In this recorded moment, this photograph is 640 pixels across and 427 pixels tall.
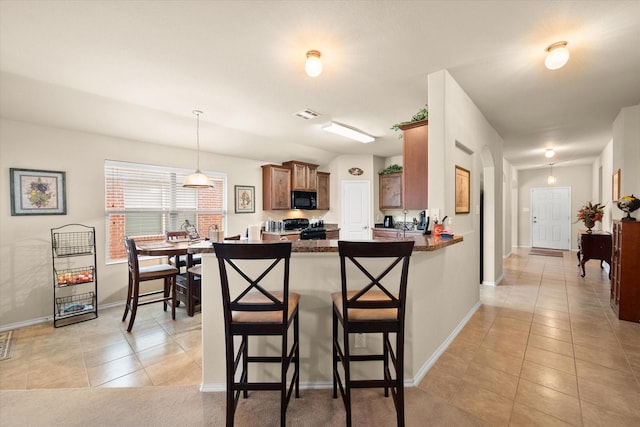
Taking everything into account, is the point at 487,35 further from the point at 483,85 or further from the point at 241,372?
the point at 241,372

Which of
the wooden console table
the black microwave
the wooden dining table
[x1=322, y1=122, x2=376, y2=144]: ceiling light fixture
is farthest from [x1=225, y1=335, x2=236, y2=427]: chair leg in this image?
the wooden console table

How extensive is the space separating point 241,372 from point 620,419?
245cm

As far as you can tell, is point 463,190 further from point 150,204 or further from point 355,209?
point 150,204

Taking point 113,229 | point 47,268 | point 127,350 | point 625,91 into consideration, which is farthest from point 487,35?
point 47,268

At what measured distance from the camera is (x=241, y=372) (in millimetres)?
2053

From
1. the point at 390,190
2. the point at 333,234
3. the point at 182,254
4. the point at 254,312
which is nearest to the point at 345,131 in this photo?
the point at 390,190

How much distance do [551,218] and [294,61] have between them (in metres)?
9.45

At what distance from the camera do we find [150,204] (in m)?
4.44

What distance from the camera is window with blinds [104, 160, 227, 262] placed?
4.07 metres

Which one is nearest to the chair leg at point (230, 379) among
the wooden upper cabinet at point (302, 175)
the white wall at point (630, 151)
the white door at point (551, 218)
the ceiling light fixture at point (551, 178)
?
the wooden upper cabinet at point (302, 175)

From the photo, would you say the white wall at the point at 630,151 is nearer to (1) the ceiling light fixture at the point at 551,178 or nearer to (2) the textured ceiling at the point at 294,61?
(2) the textured ceiling at the point at 294,61

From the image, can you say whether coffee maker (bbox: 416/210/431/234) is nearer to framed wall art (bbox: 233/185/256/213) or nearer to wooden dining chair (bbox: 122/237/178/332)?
wooden dining chair (bbox: 122/237/178/332)

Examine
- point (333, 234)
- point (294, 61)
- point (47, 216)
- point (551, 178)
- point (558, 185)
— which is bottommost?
point (333, 234)

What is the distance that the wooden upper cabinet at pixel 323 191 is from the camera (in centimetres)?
651
